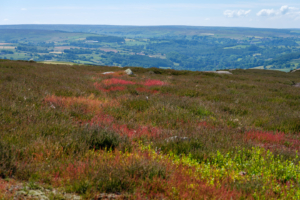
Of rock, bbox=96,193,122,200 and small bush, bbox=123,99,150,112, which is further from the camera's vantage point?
small bush, bbox=123,99,150,112

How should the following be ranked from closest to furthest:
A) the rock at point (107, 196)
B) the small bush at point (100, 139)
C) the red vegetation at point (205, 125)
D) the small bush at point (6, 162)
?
the rock at point (107, 196) < the small bush at point (6, 162) < the small bush at point (100, 139) < the red vegetation at point (205, 125)

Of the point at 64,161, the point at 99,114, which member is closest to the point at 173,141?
the point at 64,161

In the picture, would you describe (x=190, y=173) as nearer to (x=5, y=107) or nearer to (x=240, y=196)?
(x=240, y=196)

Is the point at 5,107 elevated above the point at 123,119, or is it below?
above

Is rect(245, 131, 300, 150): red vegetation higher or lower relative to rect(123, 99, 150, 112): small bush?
lower

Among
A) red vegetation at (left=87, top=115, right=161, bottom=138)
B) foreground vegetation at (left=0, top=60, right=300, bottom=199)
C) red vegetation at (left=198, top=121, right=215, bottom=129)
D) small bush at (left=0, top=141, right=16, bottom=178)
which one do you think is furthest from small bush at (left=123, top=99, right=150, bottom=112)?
small bush at (left=0, top=141, right=16, bottom=178)

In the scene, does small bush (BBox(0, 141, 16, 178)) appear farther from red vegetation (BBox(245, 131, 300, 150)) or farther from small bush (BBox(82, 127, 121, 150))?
red vegetation (BBox(245, 131, 300, 150))

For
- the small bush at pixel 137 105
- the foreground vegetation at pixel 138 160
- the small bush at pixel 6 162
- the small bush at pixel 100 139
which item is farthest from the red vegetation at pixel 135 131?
the small bush at pixel 137 105

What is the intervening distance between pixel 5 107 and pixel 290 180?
580 cm

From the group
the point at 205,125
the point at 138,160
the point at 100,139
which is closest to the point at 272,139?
the point at 205,125

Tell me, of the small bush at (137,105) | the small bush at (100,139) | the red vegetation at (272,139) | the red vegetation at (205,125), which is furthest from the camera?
the small bush at (137,105)

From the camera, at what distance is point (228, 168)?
10.7ft

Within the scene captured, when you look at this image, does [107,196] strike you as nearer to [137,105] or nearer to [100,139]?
Answer: [100,139]

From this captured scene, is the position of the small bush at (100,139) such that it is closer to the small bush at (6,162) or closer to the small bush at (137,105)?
the small bush at (6,162)
